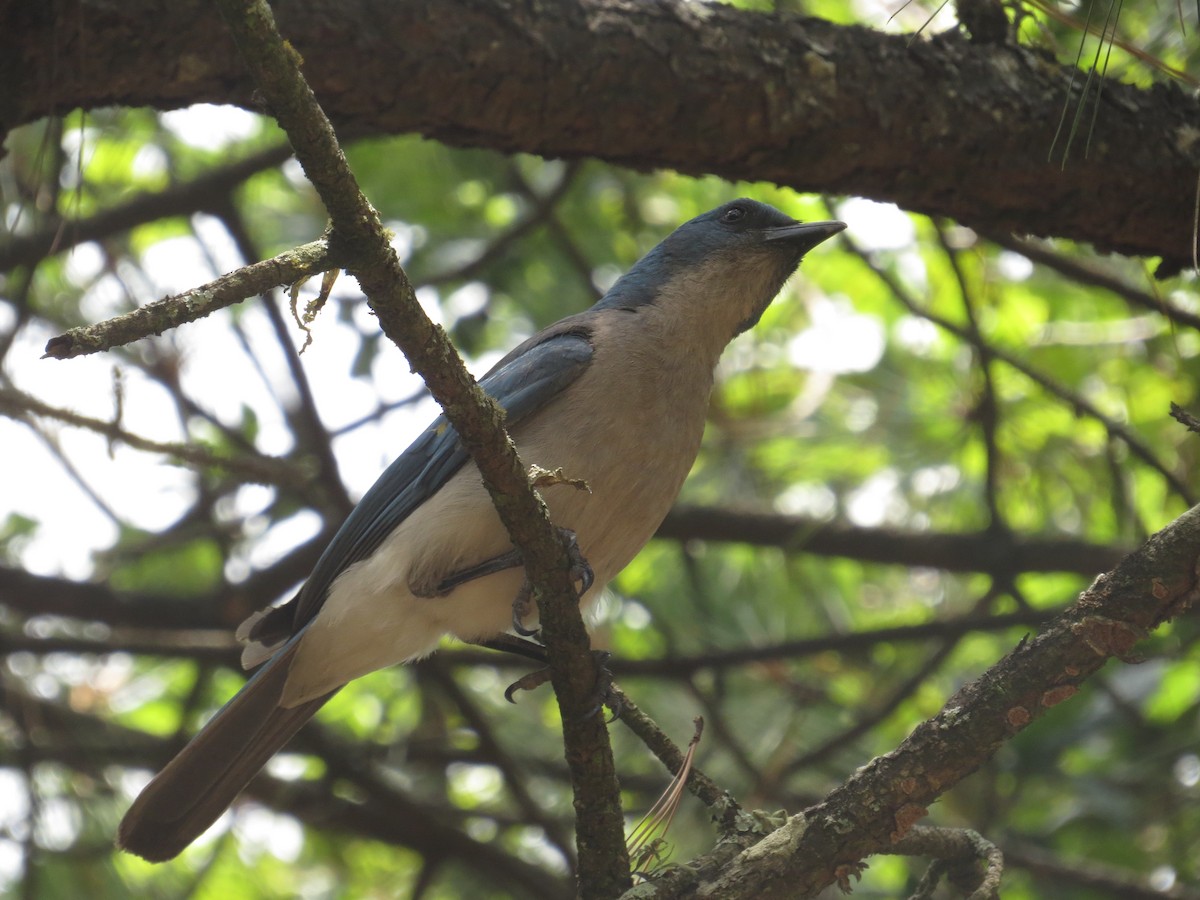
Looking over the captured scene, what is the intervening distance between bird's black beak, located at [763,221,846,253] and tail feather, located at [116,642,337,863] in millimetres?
2296

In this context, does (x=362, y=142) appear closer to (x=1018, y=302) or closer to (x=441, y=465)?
(x=441, y=465)

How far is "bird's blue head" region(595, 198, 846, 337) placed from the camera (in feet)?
15.1

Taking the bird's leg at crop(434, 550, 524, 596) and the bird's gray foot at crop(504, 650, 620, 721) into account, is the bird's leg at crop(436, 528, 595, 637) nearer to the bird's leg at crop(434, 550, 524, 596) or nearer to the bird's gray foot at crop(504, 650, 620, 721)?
the bird's leg at crop(434, 550, 524, 596)

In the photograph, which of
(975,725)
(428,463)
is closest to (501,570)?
(428,463)

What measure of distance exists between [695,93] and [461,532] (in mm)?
1544

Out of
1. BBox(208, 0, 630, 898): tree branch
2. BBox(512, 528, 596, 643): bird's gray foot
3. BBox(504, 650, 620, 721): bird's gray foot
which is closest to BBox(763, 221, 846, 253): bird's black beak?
BBox(512, 528, 596, 643): bird's gray foot

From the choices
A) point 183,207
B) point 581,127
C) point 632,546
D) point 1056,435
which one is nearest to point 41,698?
point 183,207

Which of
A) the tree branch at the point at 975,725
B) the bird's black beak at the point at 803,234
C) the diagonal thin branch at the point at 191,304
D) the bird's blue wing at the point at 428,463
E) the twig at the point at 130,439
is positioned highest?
the twig at the point at 130,439

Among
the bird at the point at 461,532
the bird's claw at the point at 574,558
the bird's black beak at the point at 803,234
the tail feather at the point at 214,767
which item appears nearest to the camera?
the bird's claw at the point at 574,558

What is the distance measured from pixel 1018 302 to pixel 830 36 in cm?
428

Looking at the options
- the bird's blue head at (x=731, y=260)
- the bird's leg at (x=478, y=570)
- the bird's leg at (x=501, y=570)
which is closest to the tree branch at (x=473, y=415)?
the bird's leg at (x=501, y=570)

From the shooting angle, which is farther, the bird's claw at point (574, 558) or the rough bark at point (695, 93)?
the rough bark at point (695, 93)

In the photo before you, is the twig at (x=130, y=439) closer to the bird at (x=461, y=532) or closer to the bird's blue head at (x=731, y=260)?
the bird at (x=461, y=532)

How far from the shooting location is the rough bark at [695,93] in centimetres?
350
